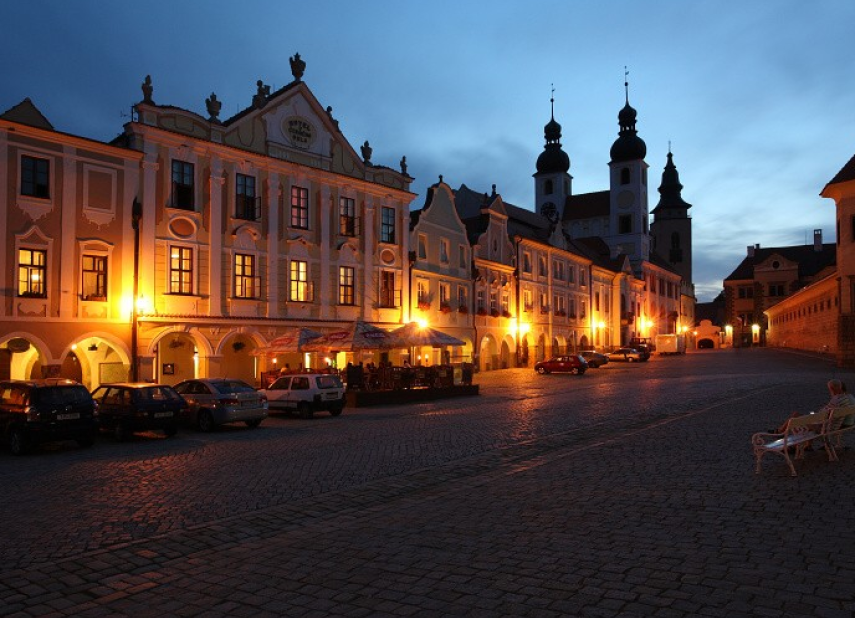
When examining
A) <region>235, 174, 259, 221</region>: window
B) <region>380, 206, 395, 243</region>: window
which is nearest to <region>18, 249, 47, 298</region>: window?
<region>235, 174, 259, 221</region>: window

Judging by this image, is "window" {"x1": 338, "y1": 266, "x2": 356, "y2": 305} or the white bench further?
"window" {"x1": 338, "y1": 266, "x2": 356, "y2": 305}

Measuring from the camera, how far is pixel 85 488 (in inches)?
484

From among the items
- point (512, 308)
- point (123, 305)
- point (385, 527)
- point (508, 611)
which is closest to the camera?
point (508, 611)

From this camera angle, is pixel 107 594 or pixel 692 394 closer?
pixel 107 594

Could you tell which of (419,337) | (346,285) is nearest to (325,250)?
(346,285)

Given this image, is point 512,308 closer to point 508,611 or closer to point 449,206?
point 449,206

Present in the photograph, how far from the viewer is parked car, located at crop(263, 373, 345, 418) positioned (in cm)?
2452

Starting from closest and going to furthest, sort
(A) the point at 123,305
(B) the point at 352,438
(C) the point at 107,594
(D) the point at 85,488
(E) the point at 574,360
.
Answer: (C) the point at 107,594, (D) the point at 85,488, (B) the point at 352,438, (A) the point at 123,305, (E) the point at 574,360

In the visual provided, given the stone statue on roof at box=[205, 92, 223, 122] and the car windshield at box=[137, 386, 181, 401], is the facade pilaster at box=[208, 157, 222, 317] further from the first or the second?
the car windshield at box=[137, 386, 181, 401]

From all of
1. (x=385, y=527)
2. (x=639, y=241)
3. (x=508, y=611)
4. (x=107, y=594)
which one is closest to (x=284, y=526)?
(x=385, y=527)

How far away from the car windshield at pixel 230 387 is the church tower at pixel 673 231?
4615 inches

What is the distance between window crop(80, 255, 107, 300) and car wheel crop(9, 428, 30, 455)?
11225 millimetres

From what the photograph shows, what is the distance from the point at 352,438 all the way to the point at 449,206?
31.2 meters

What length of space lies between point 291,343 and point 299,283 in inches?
246
